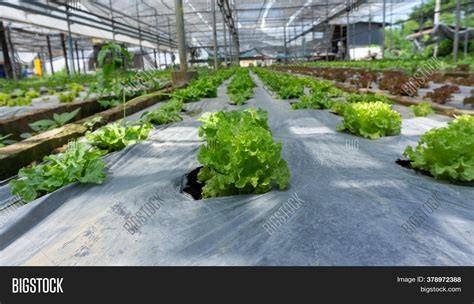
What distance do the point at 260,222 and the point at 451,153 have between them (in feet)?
5.37

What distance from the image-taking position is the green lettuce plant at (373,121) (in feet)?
14.2

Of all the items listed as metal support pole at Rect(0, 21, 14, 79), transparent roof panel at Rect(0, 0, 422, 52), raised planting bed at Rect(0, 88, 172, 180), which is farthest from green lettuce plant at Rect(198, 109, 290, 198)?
metal support pole at Rect(0, 21, 14, 79)

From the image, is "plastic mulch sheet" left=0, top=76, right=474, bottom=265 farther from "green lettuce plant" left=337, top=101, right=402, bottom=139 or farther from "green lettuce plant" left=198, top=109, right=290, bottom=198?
"green lettuce plant" left=337, top=101, right=402, bottom=139

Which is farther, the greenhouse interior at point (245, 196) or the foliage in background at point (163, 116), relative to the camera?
the foliage in background at point (163, 116)

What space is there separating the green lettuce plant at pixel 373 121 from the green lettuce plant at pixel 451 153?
133cm

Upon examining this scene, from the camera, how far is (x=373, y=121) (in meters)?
4.32

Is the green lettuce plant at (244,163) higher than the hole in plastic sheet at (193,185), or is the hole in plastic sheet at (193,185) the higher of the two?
the green lettuce plant at (244,163)

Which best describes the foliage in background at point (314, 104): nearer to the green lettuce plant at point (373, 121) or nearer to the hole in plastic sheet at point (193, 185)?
the green lettuce plant at point (373, 121)

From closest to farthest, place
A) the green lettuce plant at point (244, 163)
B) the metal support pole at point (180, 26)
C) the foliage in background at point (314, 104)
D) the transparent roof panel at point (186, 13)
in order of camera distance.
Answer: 1. the green lettuce plant at point (244, 163)
2. the foliage in background at point (314, 104)
3. the metal support pole at point (180, 26)
4. the transparent roof panel at point (186, 13)

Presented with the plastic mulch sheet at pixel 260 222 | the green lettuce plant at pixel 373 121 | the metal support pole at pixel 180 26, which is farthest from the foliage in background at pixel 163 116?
the metal support pole at pixel 180 26

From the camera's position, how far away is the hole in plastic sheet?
2.95m

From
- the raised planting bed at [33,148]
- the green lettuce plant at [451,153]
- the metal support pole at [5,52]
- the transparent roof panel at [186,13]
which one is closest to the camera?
the green lettuce plant at [451,153]
